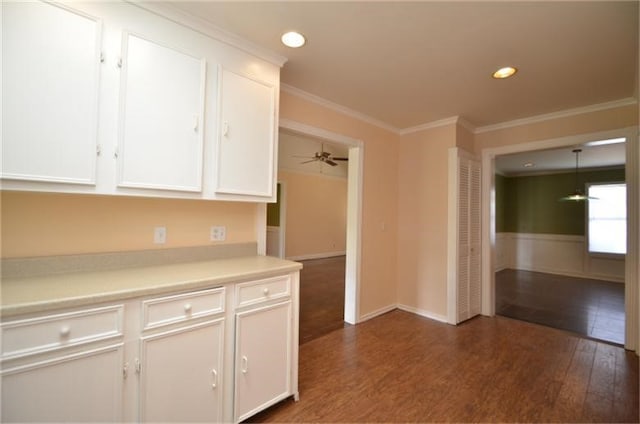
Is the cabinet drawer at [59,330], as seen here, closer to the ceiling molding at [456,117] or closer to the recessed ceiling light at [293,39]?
the recessed ceiling light at [293,39]

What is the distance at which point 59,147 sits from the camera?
4.45 feet

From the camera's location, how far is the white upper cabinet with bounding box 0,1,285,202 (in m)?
1.28

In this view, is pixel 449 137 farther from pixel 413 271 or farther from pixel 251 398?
pixel 251 398

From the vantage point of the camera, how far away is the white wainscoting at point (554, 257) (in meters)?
6.11

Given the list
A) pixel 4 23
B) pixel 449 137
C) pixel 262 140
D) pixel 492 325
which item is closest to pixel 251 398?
pixel 262 140

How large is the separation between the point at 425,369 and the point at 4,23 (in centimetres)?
335

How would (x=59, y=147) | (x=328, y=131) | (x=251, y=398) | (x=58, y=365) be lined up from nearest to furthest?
(x=58, y=365) < (x=59, y=147) < (x=251, y=398) < (x=328, y=131)

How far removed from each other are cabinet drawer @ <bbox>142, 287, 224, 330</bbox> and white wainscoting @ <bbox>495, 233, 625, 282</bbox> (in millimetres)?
7155

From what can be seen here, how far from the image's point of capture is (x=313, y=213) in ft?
26.9

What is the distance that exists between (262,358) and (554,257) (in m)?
7.83

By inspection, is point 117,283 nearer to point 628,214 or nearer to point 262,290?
point 262,290

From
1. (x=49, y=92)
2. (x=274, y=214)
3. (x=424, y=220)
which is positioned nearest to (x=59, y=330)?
(x=49, y=92)

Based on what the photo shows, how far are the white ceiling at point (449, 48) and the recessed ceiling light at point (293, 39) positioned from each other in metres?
0.05

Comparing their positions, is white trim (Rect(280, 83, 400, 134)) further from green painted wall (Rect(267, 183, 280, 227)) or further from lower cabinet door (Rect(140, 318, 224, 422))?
green painted wall (Rect(267, 183, 280, 227))
